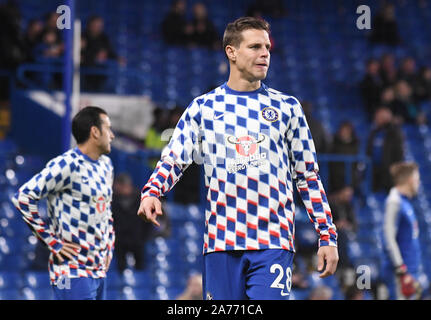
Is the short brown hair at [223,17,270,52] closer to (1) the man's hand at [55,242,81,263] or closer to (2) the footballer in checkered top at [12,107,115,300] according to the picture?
(2) the footballer in checkered top at [12,107,115,300]

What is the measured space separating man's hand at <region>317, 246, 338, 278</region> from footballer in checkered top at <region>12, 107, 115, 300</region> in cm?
207

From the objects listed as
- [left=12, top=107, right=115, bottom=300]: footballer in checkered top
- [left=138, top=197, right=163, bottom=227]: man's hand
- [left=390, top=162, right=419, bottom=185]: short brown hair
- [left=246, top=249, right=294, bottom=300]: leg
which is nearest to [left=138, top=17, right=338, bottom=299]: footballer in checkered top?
[left=246, top=249, right=294, bottom=300]: leg

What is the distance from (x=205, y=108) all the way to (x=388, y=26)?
14159 mm

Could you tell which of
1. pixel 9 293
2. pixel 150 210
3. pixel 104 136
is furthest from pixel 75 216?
pixel 9 293

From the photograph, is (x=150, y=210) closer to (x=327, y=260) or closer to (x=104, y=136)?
(x=327, y=260)

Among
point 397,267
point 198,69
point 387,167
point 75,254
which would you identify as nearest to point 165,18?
point 198,69

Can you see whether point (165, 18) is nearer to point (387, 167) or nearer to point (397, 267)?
point (387, 167)

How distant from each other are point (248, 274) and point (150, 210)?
0.72 meters

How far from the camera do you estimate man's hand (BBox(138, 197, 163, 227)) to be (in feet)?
14.1

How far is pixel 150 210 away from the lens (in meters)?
4.32

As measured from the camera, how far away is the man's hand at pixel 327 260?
15.1ft

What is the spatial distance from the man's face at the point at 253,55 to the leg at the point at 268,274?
99 centimetres

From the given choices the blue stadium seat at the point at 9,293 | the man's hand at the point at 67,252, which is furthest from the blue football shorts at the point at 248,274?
the blue stadium seat at the point at 9,293
